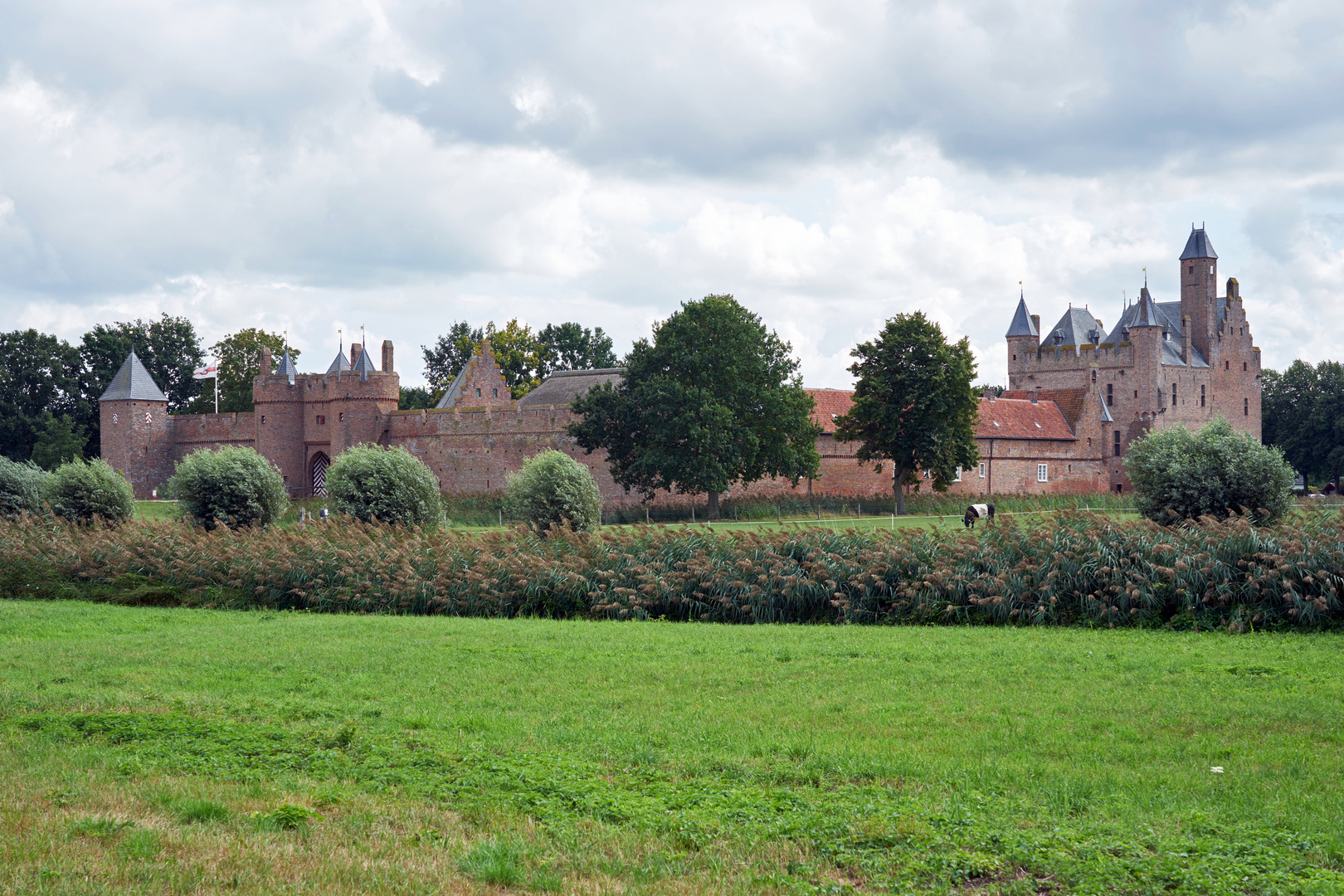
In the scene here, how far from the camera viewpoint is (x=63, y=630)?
12.7m

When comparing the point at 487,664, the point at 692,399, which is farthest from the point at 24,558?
the point at 692,399

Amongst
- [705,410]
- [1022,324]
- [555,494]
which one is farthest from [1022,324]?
[555,494]

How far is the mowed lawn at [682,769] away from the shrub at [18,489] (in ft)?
58.4

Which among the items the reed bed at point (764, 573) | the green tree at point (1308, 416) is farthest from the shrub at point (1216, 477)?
the green tree at point (1308, 416)

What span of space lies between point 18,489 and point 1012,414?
43.0 metres

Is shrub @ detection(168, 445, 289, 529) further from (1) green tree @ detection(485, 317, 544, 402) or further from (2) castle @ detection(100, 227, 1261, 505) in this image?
(1) green tree @ detection(485, 317, 544, 402)

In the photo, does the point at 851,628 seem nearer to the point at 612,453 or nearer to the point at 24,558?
the point at 24,558

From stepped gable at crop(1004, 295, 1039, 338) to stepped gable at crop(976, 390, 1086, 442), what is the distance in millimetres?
5925

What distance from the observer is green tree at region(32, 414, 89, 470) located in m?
56.5

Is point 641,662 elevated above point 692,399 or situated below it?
below

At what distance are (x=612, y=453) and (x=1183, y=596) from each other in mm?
29732

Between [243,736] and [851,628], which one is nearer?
[243,736]

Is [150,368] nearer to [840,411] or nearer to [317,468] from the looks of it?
[317,468]

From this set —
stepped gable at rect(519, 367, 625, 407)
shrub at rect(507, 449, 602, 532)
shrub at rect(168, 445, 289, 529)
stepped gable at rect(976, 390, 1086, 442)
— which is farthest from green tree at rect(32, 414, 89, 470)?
stepped gable at rect(976, 390, 1086, 442)
